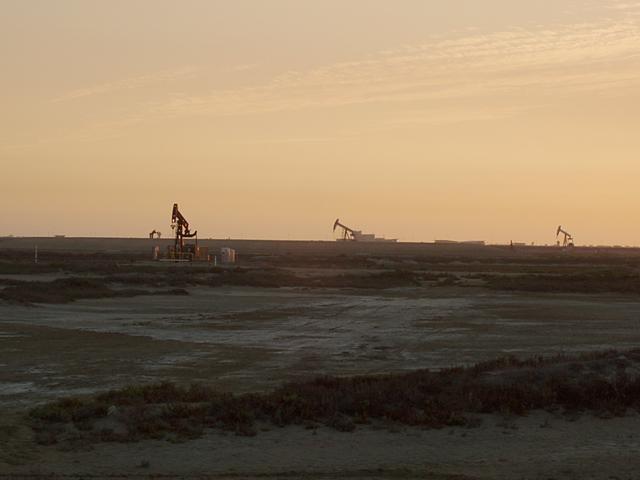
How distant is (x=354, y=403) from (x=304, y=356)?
9.15 meters

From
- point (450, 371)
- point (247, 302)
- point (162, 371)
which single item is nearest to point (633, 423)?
point (450, 371)

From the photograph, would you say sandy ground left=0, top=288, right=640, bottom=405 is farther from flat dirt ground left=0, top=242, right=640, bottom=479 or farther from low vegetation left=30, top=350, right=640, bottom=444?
low vegetation left=30, top=350, right=640, bottom=444

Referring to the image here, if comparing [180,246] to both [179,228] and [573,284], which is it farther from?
[573,284]

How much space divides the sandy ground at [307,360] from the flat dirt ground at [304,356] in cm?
4

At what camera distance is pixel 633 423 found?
14.3m

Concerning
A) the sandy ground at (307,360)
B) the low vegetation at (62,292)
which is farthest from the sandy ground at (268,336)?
the low vegetation at (62,292)

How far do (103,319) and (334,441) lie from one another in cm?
2328

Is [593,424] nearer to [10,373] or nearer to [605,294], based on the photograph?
[10,373]

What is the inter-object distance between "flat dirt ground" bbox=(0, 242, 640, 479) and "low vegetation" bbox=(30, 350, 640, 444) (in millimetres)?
304

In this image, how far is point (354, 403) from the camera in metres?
14.7

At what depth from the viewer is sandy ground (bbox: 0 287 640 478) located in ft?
39.4

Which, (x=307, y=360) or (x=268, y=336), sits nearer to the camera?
(x=307, y=360)

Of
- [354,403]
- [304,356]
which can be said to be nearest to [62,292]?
[304,356]

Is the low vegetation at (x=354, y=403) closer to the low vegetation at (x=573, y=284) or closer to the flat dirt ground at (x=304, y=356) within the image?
the flat dirt ground at (x=304, y=356)
